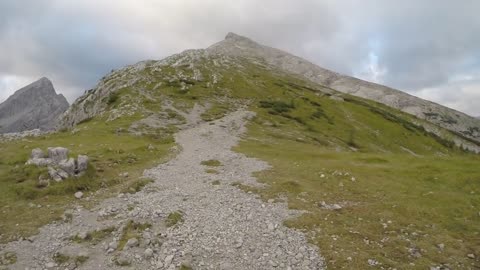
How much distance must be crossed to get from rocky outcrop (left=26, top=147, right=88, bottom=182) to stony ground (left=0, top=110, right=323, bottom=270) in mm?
5735

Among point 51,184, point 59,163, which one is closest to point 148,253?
point 51,184

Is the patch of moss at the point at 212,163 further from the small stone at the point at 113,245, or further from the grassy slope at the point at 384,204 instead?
the small stone at the point at 113,245

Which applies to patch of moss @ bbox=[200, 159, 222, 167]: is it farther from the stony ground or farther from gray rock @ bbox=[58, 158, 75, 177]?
gray rock @ bbox=[58, 158, 75, 177]

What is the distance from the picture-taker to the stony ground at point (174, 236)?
58.0 ft

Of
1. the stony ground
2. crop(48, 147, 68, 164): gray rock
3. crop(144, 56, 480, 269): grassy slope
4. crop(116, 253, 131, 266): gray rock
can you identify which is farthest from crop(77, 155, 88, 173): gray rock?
crop(144, 56, 480, 269): grassy slope

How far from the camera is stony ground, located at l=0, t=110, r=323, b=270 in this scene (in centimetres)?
1769

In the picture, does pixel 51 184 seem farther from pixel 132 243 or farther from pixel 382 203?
pixel 382 203

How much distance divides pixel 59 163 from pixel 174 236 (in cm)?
1575

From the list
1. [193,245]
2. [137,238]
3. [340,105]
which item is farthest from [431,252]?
[340,105]

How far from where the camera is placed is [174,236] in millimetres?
20188

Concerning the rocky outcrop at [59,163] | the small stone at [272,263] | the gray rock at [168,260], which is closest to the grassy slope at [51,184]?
the rocky outcrop at [59,163]

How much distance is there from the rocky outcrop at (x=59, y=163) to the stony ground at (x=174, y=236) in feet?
18.8

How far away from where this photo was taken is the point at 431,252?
19781 mm

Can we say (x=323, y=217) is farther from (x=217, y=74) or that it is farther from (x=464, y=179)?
(x=217, y=74)
